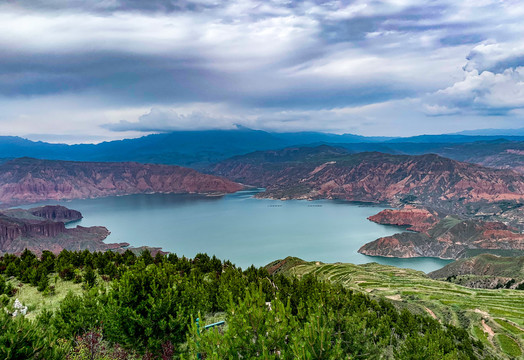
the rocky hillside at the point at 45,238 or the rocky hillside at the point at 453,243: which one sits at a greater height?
the rocky hillside at the point at 45,238

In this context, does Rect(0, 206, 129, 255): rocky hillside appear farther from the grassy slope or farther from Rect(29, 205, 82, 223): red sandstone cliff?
the grassy slope

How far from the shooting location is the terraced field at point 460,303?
122ft

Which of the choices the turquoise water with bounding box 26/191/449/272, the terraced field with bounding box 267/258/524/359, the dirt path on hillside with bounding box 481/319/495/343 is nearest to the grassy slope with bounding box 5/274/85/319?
the terraced field with bounding box 267/258/524/359

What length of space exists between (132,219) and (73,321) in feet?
611

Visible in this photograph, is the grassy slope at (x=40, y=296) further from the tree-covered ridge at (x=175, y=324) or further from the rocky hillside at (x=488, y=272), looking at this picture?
the rocky hillside at (x=488, y=272)

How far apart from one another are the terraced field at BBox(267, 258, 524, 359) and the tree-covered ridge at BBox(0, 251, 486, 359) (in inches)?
409

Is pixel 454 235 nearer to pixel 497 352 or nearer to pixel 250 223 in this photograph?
pixel 250 223

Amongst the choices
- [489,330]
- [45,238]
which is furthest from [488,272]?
[45,238]

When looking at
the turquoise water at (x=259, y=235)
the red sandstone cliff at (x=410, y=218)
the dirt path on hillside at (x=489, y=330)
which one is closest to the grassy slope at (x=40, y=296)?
the dirt path on hillside at (x=489, y=330)

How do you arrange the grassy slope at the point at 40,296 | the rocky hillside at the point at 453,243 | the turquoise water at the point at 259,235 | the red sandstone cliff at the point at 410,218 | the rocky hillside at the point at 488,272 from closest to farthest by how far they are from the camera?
the grassy slope at the point at 40,296 → the rocky hillside at the point at 488,272 → the turquoise water at the point at 259,235 → the rocky hillside at the point at 453,243 → the red sandstone cliff at the point at 410,218

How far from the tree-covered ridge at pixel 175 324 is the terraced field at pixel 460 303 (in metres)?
10.4

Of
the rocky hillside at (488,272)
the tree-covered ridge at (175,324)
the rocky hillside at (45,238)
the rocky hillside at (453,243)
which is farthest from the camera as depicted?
the rocky hillside at (453,243)

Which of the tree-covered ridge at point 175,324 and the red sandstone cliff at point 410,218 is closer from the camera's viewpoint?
the tree-covered ridge at point 175,324

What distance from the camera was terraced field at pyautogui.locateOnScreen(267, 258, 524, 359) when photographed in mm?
37188
